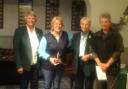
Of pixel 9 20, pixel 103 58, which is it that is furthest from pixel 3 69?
pixel 103 58

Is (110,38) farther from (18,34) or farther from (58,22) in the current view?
(18,34)

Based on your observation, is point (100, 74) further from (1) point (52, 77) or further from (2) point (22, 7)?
(2) point (22, 7)

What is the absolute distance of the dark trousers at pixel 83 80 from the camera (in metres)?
4.50

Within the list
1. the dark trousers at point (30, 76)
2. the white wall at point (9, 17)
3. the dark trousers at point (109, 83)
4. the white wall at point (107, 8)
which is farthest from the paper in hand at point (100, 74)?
the white wall at point (9, 17)

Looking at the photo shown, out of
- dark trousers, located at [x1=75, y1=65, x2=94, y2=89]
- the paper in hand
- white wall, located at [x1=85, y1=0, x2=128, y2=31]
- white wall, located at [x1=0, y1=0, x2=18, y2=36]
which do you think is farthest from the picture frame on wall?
the paper in hand

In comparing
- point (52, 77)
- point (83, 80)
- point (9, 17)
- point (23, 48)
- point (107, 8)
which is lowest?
point (83, 80)

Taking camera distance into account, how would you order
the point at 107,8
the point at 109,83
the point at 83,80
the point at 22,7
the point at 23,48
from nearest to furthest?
the point at 109,83 → the point at 23,48 → the point at 83,80 → the point at 107,8 → the point at 22,7

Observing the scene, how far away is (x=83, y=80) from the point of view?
458 centimetres

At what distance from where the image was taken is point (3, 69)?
6473mm

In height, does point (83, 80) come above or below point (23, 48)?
below

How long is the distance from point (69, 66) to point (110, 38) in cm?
246

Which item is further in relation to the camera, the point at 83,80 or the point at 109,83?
the point at 83,80

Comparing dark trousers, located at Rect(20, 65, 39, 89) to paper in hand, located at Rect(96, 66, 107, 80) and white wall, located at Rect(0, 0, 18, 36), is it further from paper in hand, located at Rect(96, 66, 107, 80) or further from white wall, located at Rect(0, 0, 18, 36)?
white wall, located at Rect(0, 0, 18, 36)

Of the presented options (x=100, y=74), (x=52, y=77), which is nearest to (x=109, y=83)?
(x=100, y=74)
